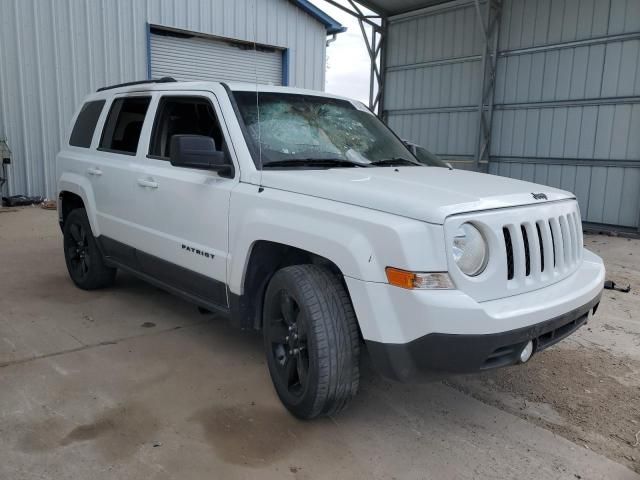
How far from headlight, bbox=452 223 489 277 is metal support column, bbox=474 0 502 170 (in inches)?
451

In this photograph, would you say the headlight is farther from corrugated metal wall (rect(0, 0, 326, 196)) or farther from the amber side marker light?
corrugated metal wall (rect(0, 0, 326, 196))

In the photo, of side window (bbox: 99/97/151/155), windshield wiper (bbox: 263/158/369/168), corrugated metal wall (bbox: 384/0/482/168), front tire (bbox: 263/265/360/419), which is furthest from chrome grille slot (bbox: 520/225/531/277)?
corrugated metal wall (bbox: 384/0/482/168)

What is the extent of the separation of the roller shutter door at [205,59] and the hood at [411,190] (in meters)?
9.39

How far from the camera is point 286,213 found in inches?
121

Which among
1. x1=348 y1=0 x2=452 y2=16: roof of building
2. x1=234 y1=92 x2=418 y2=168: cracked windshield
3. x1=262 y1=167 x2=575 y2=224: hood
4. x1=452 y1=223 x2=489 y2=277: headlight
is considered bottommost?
x1=452 y1=223 x2=489 y2=277: headlight

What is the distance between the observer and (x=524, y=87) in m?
12.8

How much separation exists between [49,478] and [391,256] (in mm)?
1864

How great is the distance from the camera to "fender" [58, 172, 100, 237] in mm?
5031

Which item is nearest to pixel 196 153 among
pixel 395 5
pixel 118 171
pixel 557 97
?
pixel 118 171

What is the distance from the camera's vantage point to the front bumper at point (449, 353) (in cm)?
249

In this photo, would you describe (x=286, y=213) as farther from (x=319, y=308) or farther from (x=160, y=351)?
(x=160, y=351)

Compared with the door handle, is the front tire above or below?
below

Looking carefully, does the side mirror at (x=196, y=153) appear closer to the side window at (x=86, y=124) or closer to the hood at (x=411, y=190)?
the hood at (x=411, y=190)

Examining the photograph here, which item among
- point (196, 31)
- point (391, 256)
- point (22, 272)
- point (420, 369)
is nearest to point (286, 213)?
point (391, 256)
